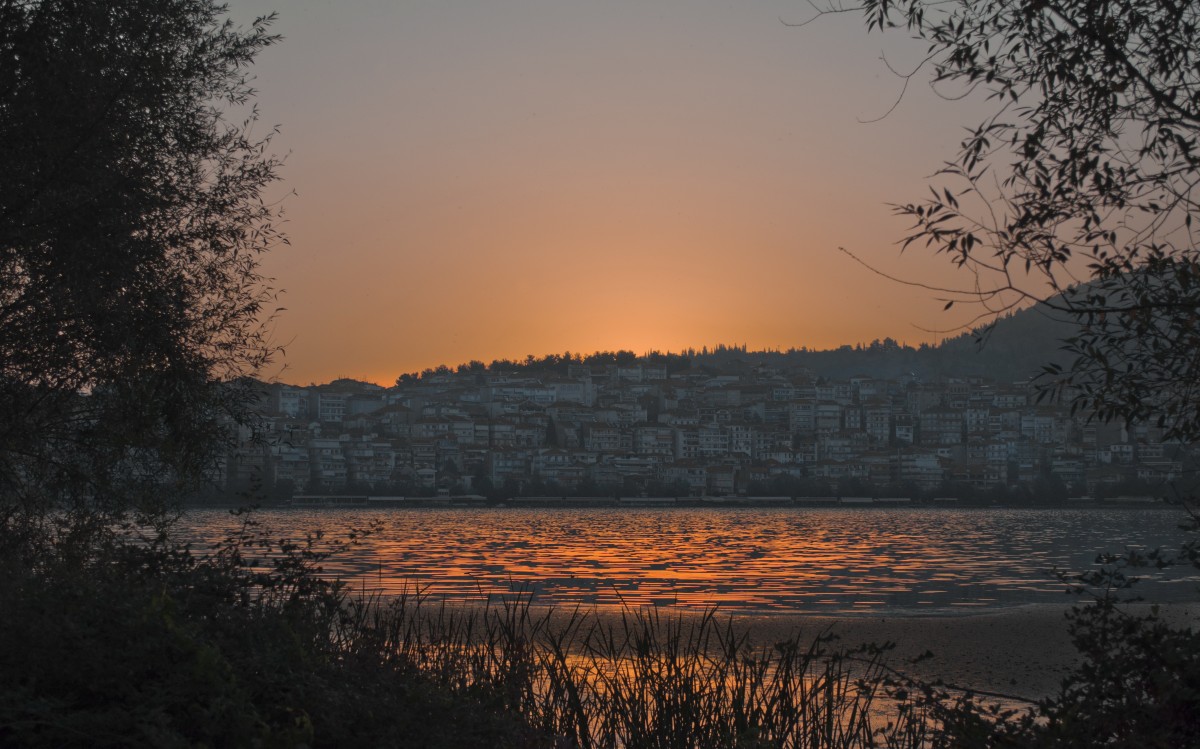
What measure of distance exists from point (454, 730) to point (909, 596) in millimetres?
22769

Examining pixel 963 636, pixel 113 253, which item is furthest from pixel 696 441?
pixel 113 253

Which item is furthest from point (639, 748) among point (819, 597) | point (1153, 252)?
point (819, 597)

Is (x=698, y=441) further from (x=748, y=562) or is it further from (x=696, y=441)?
(x=748, y=562)

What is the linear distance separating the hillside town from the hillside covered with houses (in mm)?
275

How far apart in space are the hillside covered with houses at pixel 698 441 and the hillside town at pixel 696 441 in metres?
0.27

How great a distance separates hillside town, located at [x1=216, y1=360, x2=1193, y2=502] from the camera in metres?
114

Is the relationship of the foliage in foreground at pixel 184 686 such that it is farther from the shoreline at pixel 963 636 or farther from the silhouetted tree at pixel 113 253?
the shoreline at pixel 963 636

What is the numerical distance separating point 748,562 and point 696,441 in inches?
4374

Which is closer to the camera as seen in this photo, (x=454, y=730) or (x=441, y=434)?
(x=454, y=730)

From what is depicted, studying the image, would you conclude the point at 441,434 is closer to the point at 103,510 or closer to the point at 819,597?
the point at 819,597

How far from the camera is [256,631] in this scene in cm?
588

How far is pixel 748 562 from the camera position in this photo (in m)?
36.4

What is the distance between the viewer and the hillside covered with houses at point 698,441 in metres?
114

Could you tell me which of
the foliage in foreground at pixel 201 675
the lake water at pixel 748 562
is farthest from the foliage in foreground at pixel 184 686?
the lake water at pixel 748 562
